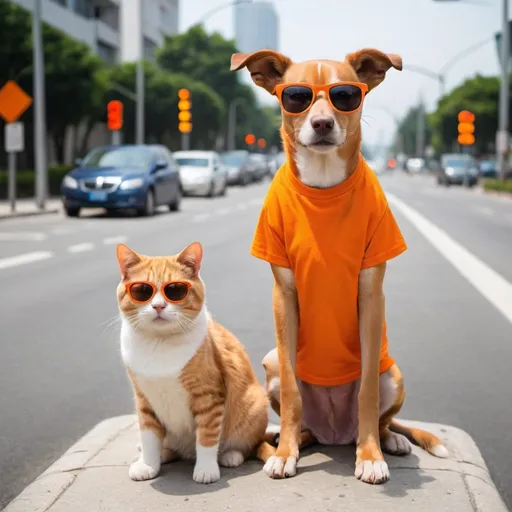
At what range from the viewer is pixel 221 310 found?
29.4 feet

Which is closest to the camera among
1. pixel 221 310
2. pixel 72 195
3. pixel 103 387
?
pixel 103 387

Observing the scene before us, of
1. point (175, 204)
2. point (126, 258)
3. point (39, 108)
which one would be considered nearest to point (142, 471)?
point (126, 258)

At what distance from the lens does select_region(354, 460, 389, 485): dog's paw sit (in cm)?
369

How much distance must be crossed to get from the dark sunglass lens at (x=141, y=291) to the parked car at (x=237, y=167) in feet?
152

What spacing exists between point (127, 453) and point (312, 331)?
0.97m

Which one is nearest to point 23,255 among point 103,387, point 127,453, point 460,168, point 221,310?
point 221,310

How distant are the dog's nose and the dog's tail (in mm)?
1438

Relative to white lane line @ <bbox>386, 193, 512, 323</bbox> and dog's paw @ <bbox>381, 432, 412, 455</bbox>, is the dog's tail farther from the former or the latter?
white lane line @ <bbox>386, 193, 512, 323</bbox>

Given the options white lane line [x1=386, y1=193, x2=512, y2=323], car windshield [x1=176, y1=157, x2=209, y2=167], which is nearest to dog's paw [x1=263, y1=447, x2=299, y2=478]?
white lane line [x1=386, y1=193, x2=512, y2=323]

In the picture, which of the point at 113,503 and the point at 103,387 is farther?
the point at 103,387

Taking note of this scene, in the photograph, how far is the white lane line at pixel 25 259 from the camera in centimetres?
1273

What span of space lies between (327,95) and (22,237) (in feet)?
45.9

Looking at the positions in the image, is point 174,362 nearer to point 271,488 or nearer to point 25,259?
point 271,488

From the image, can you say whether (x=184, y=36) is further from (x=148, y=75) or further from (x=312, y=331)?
(x=312, y=331)
